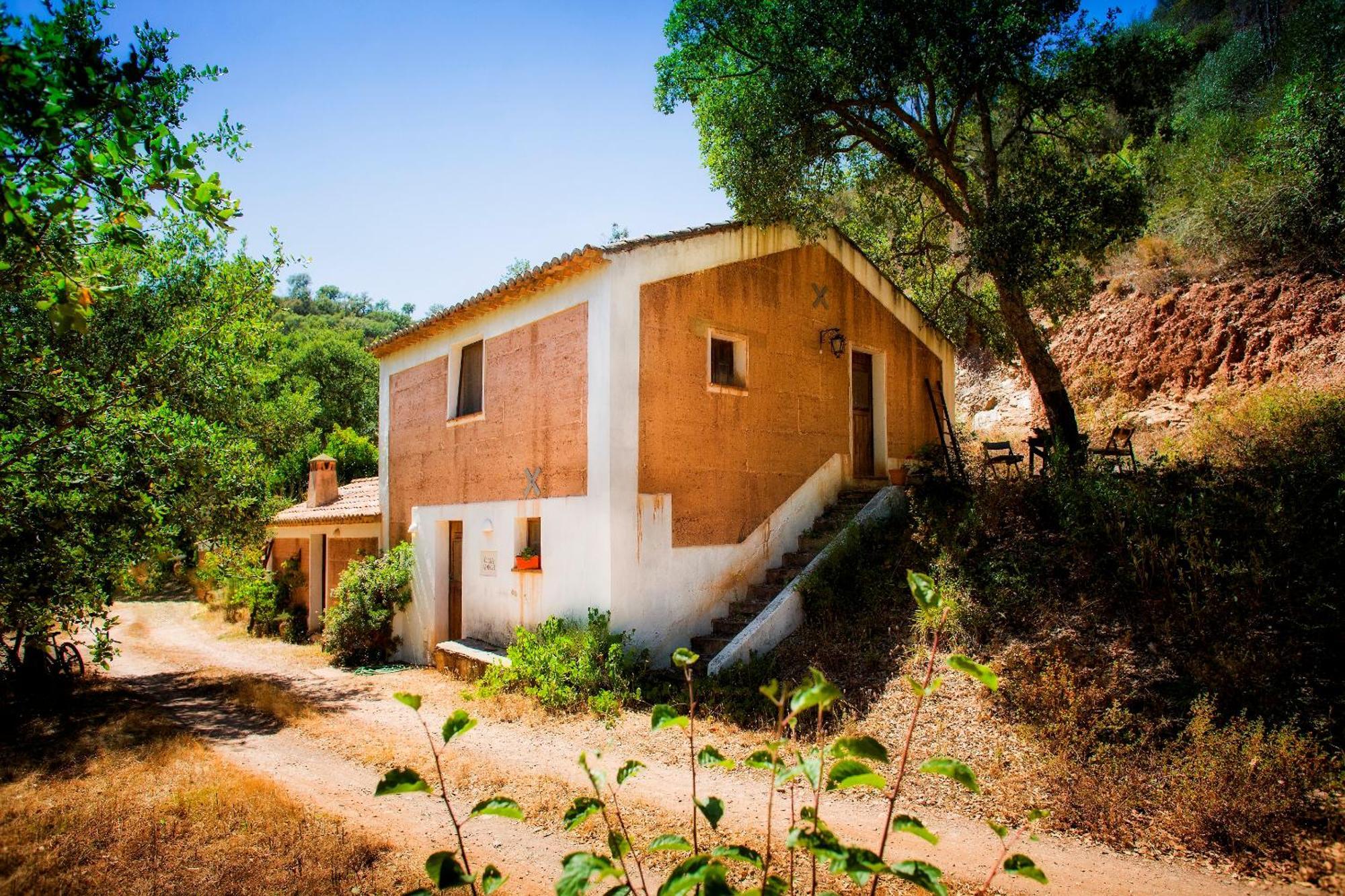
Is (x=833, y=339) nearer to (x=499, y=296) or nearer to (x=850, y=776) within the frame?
(x=499, y=296)

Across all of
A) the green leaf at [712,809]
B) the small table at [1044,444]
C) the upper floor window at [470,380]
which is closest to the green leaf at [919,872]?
the green leaf at [712,809]

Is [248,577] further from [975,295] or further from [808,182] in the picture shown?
[975,295]

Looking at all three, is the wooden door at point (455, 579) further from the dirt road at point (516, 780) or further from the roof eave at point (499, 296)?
the roof eave at point (499, 296)

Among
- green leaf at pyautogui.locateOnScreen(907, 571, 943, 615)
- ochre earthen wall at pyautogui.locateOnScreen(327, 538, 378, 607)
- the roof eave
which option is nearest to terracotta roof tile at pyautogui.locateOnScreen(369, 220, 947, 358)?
the roof eave

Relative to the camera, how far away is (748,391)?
33.6 feet

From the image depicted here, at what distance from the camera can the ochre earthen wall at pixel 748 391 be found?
9305mm

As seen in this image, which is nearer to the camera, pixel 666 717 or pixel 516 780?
pixel 666 717

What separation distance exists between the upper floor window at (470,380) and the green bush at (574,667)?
440cm

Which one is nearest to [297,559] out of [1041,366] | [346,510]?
[346,510]

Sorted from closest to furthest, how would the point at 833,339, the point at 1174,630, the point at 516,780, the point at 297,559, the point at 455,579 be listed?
the point at 516,780 < the point at 1174,630 < the point at 833,339 < the point at 455,579 < the point at 297,559

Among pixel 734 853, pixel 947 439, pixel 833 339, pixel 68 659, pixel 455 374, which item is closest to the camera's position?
pixel 734 853

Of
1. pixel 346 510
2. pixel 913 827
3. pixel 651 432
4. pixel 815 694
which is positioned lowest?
pixel 913 827

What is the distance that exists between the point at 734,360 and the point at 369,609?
25.7 ft

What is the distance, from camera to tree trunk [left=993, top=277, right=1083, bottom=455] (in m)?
9.77
